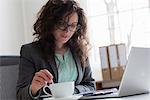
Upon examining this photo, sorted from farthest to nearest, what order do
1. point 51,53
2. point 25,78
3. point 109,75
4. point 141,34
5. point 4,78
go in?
1. point 141,34
2. point 109,75
3. point 4,78
4. point 51,53
5. point 25,78

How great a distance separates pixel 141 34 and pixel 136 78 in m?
1.94

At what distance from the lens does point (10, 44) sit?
124 inches

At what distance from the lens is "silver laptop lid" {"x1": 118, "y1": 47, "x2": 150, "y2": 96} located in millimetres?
999

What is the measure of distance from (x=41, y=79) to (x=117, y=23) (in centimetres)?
208

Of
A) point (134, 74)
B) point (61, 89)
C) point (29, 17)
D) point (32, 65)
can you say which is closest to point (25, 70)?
point (32, 65)

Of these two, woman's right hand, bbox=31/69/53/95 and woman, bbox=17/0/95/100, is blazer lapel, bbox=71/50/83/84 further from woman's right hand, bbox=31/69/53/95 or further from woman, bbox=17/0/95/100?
woman's right hand, bbox=31/69/53/95

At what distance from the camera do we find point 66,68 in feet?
4.99

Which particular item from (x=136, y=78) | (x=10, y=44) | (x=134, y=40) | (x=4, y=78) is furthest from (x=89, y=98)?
(x=10, y=44)

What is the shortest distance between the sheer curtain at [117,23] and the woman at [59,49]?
1383 mm

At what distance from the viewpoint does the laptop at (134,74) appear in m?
1.00

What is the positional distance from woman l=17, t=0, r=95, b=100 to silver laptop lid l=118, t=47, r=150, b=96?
35cm

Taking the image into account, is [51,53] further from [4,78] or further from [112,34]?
[112,34]

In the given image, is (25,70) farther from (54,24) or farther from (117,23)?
(117,23)

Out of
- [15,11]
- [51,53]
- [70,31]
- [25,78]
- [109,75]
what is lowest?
[109,75]
